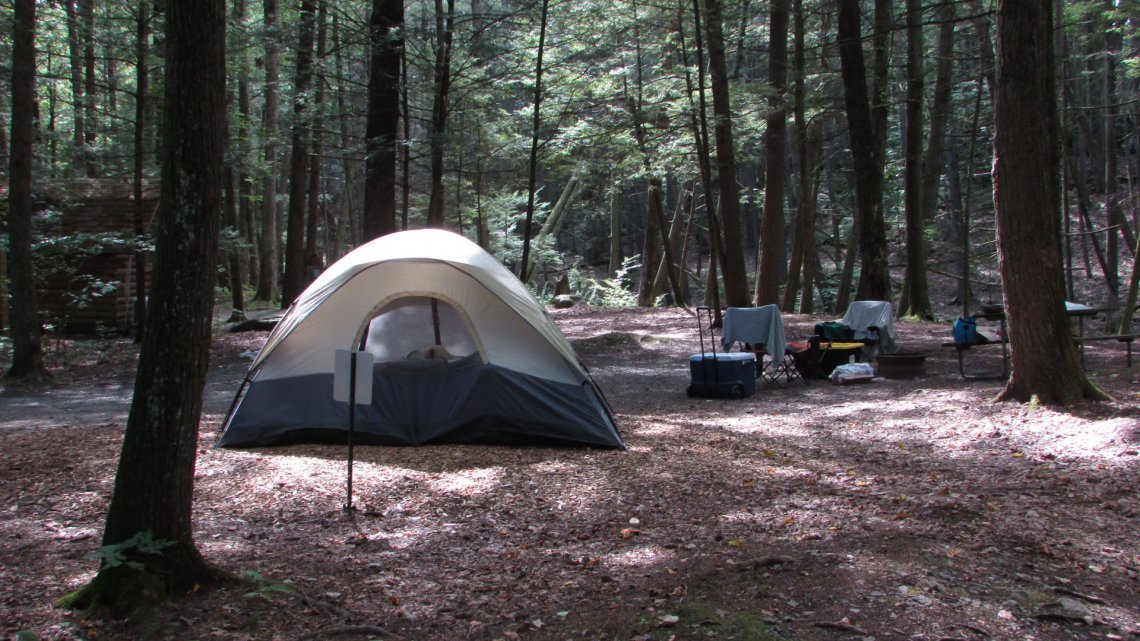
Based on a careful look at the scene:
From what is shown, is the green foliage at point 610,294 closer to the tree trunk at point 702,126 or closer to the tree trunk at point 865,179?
the tree trunk at point 702,126

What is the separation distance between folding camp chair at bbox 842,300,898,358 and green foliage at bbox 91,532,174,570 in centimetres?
1064

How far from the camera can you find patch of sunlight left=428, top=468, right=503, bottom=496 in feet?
20.6

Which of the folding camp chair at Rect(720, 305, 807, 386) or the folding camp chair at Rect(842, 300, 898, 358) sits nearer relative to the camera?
the folding camp chair at Rect(720, 305, 807, 386)

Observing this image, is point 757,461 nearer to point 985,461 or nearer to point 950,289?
point 985,461

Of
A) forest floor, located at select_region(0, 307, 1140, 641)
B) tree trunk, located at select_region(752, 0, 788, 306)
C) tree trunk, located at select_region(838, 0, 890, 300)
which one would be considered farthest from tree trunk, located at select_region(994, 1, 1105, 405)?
tree trunk, located at select_region(752, 0, 788, 306)

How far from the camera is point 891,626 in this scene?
370 cm

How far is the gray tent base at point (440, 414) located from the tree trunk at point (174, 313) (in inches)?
150

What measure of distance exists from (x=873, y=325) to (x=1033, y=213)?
4.72 meters

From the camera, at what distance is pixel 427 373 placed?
8008 mm

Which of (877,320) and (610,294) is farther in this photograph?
(610,294)

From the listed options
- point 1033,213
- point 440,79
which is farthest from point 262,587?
point 440,79

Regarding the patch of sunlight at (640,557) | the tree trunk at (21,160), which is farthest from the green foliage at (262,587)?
the tree trunk at (21,160)

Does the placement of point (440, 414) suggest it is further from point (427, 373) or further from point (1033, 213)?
point (1033, 213)

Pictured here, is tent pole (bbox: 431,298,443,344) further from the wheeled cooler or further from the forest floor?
the wheeled cooler
